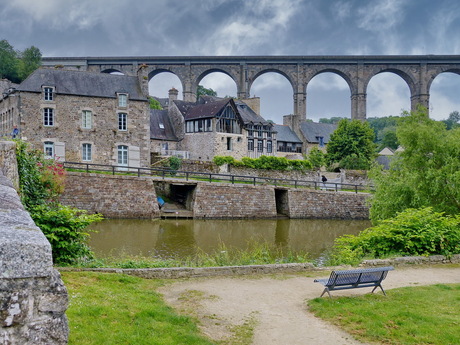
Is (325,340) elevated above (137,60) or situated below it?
below

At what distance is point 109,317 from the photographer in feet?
15.6

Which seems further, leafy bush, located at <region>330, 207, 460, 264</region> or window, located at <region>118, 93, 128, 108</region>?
window, located at <region>118, 93, 128, 108</region>

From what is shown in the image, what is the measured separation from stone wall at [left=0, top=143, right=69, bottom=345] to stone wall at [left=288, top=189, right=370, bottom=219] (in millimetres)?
22912

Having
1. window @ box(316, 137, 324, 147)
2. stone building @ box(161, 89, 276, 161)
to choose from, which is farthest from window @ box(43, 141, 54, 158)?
window @ box(316, 137, 324, 147)

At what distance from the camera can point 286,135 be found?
42094 millimetres

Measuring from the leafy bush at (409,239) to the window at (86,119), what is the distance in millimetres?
19396

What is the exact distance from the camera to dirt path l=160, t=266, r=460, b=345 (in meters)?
4.89

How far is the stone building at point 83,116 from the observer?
24938 millimetres

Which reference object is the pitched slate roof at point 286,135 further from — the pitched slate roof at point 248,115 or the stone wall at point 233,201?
the stone wall at point 233,201

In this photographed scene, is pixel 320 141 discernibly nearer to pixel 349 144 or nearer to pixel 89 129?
pixel 349 144

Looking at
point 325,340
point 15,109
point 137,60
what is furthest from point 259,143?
point 325,340

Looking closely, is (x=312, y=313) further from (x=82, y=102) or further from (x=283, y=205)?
(x=82, y=102)

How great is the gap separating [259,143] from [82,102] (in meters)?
15.5

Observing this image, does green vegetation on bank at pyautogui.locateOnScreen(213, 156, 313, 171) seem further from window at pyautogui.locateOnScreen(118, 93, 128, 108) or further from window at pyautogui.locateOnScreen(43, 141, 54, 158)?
window at pyautogui.locateOnScreen(43, 141, 54, 158)
